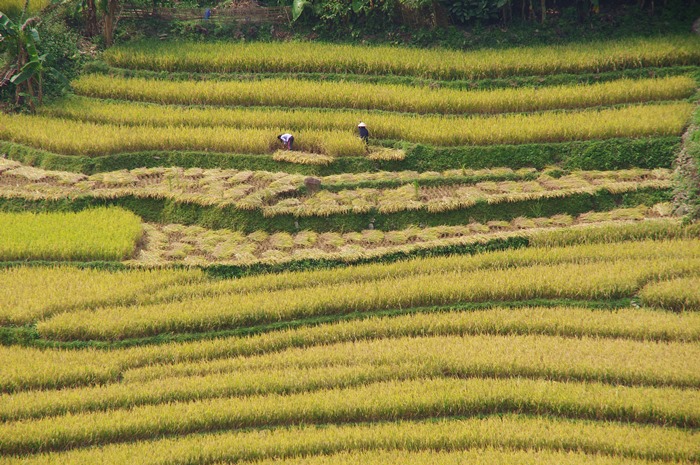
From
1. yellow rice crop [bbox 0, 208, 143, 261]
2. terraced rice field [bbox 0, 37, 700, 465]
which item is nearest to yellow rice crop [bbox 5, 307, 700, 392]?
terraced rice field [bbox 0, 37, 700, 465]

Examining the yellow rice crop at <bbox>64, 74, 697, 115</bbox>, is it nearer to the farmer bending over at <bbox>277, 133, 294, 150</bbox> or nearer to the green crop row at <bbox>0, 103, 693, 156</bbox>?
the green crop row at <bbox>0, 103, 693, 156</bbox>

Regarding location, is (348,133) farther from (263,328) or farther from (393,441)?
(393,441)

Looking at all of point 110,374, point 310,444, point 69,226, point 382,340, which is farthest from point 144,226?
point 310,444

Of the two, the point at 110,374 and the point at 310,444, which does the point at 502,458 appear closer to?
the point at 310,444

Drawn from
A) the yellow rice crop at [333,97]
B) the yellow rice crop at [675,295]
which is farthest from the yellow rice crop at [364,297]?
the yellow rice crop at [333,97]

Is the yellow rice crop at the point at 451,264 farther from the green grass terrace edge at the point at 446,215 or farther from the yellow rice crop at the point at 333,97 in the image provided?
the yellow rice crop at the point at 333,97
